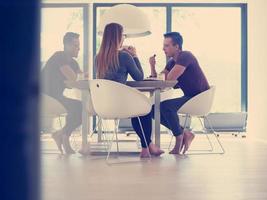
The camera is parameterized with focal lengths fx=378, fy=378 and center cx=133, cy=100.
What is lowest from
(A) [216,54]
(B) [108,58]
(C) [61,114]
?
(C) [61,114]

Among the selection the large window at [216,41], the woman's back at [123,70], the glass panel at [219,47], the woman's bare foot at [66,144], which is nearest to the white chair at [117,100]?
the woman's back at [123,70]

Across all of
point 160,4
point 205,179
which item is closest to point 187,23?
point 160,4

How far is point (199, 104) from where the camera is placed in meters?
3.49

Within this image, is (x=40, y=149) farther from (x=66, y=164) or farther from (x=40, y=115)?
(x=66, y=164)

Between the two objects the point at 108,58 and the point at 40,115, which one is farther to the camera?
the point at 108,58

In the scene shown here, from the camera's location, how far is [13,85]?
0.52 m

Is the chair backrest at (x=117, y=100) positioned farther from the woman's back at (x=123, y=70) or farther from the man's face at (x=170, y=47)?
the man's face at (x=170, y=47)

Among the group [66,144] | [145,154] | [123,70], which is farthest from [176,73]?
[66,144]

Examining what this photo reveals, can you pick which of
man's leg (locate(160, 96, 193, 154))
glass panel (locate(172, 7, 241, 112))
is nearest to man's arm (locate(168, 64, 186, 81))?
man's leg (locate(160, 96, 193, 154))

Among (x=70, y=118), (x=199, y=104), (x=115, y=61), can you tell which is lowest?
(x=70, y=118)

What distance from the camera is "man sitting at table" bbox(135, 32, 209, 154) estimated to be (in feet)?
11.5

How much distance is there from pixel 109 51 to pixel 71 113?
2.64 feet

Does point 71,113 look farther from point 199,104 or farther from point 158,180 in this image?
point 158,180

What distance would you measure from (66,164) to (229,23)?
559cm
